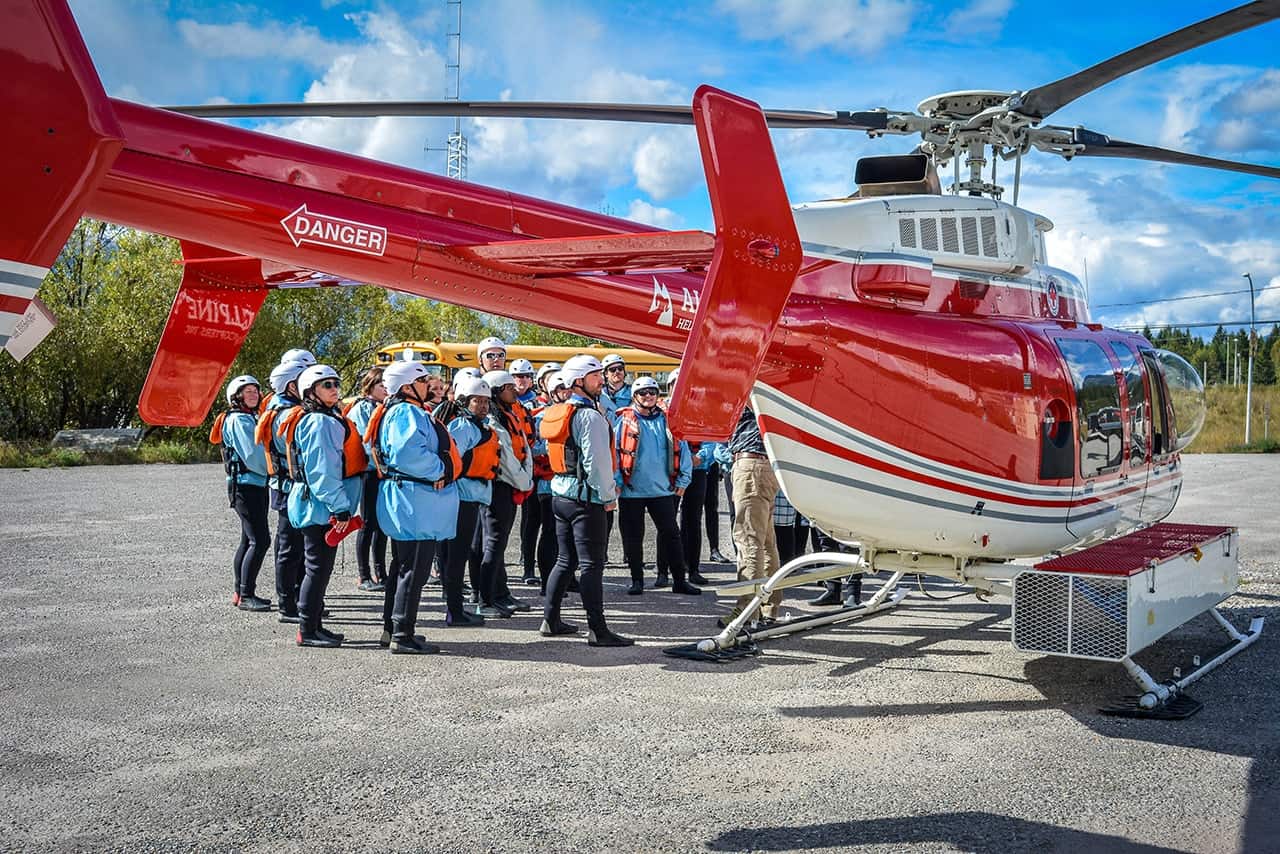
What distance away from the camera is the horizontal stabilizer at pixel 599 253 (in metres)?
4.76

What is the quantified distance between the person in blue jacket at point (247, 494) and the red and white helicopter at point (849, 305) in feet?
11.9

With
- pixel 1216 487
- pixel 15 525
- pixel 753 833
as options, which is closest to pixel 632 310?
pixel 753 833

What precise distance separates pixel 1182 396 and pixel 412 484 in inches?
240

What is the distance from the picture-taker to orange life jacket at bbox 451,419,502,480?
330 inches

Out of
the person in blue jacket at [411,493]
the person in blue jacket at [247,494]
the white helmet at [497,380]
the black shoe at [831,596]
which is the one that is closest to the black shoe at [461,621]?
the person in blue jacket at [411,493]

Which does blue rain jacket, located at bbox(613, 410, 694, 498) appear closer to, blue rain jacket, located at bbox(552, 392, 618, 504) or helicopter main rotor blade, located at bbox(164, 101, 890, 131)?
blue rain jacket, located at bbox(552, 392, 618, 504)

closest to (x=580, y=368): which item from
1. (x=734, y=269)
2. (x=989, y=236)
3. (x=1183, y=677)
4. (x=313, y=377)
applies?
(x=313, y=377)

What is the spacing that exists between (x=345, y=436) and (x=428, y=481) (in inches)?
37.9

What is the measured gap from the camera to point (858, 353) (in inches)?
245

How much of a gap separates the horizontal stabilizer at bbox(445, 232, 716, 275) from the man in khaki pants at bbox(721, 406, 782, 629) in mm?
2910

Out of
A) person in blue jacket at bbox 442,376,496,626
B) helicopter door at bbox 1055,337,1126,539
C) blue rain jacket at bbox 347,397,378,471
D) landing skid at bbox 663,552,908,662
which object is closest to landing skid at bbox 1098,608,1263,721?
helicopter door at bbox 1055,337,1126,539

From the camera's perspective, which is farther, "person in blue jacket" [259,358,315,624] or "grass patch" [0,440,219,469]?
"grass patch" [0,440,219,469]

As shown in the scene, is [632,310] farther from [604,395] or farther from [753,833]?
[604,395]

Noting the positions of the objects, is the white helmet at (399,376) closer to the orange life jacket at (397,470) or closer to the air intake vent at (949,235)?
the orange life jacket at (397,470)
